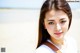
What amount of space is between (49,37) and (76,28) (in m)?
0.25

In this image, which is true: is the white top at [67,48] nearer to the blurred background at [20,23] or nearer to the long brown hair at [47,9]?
the long brown hair at [47,9]

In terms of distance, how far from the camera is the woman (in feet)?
3.36

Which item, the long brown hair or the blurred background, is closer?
the long brown hair

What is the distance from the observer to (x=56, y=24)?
3.52 ft

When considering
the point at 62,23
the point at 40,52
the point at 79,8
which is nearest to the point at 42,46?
the point at 40,52

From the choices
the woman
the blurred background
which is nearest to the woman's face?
the woman

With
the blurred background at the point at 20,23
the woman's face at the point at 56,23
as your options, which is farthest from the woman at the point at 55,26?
the blurred background at the point at 20,23

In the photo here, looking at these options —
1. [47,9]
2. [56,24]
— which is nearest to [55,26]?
[56,24]

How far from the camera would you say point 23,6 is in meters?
1.26

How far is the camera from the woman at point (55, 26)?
1023 millimetres

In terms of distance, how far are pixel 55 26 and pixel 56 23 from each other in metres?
0.02

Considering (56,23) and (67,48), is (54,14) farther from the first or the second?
(67,48)

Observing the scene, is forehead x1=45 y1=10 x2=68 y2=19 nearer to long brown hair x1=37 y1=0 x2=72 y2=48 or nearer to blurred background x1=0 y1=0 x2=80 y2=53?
long brown hair x1=37 y1=0 x2=72 y2=48

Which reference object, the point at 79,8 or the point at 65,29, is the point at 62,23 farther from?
the point at 79,8
